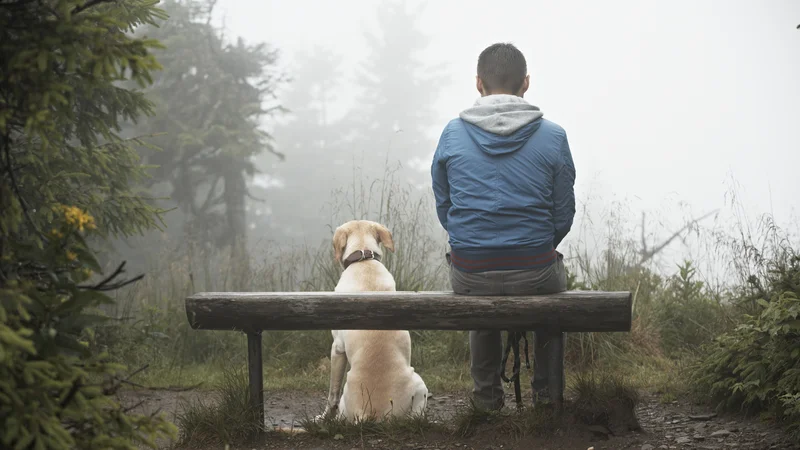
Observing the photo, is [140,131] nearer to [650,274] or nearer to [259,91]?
[259,91]

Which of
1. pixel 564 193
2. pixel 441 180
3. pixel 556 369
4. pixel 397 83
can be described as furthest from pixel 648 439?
pixel 397 83

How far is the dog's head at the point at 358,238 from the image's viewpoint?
4.70 m

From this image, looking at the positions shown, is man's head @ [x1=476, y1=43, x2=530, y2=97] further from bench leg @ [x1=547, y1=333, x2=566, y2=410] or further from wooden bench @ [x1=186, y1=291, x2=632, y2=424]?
bench leg @ [x1=547, y1=333, x2=566, y2=410]

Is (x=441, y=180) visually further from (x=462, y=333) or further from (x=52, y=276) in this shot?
(x=462, y=333)

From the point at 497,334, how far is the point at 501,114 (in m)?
1.24

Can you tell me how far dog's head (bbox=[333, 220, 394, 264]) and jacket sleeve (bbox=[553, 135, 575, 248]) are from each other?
1.21 m

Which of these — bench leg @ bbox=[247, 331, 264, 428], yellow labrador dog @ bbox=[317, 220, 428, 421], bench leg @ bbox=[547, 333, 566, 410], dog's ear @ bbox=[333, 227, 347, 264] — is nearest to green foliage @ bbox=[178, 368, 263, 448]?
bench leg @ bbox=[247, 331, 264, 428]

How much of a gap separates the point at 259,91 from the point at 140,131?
14.6ft

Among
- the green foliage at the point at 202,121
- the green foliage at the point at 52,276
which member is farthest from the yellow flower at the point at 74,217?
the green foliage at the point at 202,121

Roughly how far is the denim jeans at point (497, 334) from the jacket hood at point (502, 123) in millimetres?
658

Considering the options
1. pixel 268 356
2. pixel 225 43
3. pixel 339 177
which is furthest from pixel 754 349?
pixel 339 177

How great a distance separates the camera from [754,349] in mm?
4109

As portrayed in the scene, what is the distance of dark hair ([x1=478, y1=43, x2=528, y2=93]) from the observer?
157 inches

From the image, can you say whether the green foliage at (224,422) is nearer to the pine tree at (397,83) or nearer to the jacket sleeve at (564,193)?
the jacket sleeve at (564,193)
